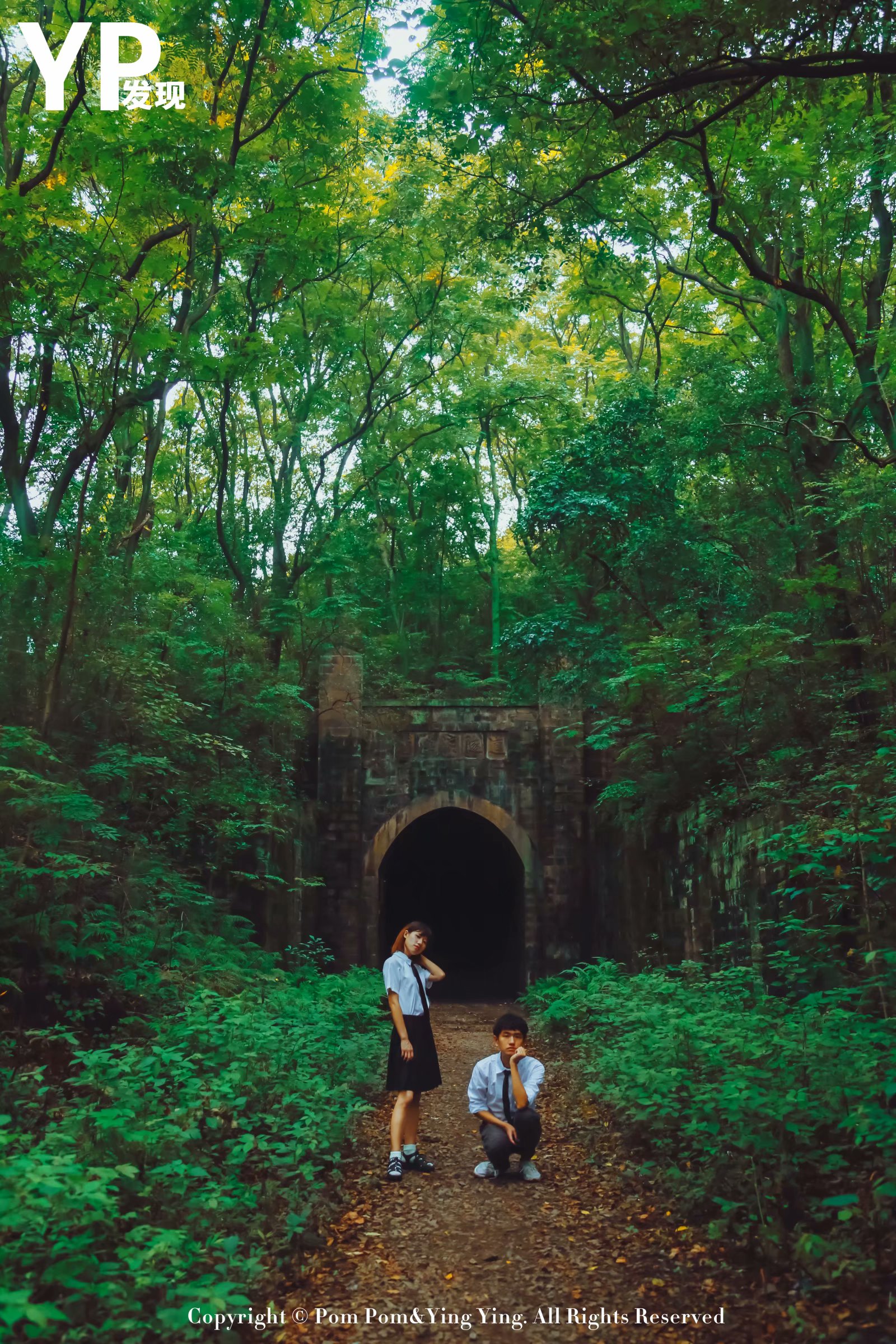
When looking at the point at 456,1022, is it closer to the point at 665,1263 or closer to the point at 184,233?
the point at 665,1263

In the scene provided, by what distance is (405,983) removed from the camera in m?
4.58

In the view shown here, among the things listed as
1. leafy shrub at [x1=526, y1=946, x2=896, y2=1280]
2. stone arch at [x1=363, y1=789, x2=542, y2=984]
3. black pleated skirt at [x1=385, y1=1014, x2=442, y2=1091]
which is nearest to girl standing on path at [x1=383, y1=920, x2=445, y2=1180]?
black pleated skirt at [x1=385, y1=1014, x2=442, y2=1091]

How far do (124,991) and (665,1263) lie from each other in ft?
13.0

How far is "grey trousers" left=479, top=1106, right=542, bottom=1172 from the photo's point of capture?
427cm

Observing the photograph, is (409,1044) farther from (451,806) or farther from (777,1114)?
(451,806)

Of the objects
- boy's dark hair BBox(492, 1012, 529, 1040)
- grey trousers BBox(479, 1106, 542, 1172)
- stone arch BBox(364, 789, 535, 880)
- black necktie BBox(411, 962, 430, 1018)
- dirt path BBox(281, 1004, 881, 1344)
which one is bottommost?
dirt path BBox(281, 1004, 881, 1344)

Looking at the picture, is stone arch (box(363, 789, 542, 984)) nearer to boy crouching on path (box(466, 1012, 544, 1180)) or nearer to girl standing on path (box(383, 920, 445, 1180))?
girl standing on path (box(383, 920, 445, 1180))

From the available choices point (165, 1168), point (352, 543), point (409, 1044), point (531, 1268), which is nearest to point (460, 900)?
point (352, 543)

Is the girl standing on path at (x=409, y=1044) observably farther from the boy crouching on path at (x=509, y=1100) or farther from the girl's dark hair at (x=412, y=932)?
the boy crouching on path at (x=509, y=1100)

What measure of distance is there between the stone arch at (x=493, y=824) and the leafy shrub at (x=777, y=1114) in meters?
7.86

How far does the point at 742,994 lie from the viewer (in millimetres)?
5922

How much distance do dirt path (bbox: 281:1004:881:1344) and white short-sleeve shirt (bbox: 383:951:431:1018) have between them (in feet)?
2.54

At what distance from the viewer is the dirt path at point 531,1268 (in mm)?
2875

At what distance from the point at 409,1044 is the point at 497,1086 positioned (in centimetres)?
46
